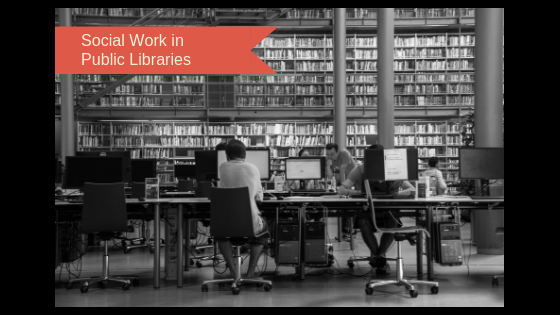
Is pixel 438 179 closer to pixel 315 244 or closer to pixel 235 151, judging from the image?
pixel 315 244

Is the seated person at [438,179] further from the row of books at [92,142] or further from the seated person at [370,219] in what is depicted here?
the row of books at [92,142]

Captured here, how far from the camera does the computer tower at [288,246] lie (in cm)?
461

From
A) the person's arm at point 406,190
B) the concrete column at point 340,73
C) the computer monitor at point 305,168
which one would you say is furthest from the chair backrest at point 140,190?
the concrete column at point 340,73

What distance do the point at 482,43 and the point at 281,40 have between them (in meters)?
6.28

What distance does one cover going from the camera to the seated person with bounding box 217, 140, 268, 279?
4211 millimetres

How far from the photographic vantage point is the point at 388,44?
8227 mm

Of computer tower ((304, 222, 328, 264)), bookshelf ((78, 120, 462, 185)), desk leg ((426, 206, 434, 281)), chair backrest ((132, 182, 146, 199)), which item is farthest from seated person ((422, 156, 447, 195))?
bookshelf ((78, 120, 462, 185))

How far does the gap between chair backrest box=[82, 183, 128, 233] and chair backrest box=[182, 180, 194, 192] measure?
316cm

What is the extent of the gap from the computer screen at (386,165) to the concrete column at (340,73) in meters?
5.38

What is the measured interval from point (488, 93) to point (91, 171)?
15.0 ft

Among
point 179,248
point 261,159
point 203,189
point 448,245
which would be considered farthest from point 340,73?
point 179,248

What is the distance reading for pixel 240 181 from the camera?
422cm
